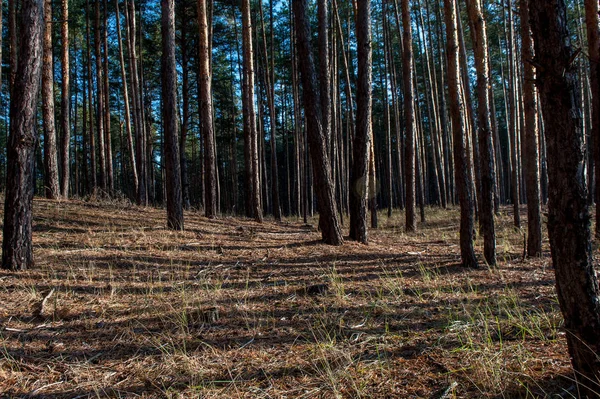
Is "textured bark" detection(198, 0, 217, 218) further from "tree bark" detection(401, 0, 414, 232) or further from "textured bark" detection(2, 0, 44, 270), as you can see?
"textured bark" detection(2, 0, 44, 270)

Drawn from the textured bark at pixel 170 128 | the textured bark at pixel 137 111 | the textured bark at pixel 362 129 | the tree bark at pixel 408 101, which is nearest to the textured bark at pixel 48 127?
the textured bark at pixel 137 111

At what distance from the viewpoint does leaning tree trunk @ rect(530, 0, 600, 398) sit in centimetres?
193

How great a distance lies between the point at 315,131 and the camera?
7.02 m

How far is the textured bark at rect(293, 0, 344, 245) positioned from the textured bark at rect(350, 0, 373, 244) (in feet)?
1.72

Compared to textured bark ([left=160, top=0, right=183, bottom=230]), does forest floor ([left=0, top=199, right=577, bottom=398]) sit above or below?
below

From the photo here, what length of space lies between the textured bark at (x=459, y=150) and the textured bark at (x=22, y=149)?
207 inches

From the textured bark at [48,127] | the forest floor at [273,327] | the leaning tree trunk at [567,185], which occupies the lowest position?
the forest floor at [273,327]

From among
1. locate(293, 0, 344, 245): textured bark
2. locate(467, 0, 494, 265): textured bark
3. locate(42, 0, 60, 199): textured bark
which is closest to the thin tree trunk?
locate(293, 0, 344, 245): textured bark

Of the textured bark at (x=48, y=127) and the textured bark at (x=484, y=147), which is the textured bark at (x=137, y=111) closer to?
the textured bark at (x=48, y=127)

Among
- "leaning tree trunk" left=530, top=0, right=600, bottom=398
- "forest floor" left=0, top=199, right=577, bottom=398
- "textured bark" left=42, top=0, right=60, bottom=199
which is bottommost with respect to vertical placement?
"forest floor" left=0, top=199, right=577, bottom=398

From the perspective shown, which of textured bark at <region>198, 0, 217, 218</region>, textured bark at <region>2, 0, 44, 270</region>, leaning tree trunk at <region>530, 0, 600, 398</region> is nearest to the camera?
leaning tree trunk at <region>530, 0, 600, 398</region>

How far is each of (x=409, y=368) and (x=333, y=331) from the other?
2.38 feet

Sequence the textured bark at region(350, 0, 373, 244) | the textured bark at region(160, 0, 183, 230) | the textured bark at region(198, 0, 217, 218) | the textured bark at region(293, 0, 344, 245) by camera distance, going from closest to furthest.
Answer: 1. the textured bark at region(293, 0, 344, 245)
2. the textured bark at region(350, 0, 373, 244)
3. the textured bark at region(160, 0, 183, 230)
4. the textured bark at region(198, 0, 217, 218)

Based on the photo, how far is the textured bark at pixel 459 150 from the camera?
5.45 meters
